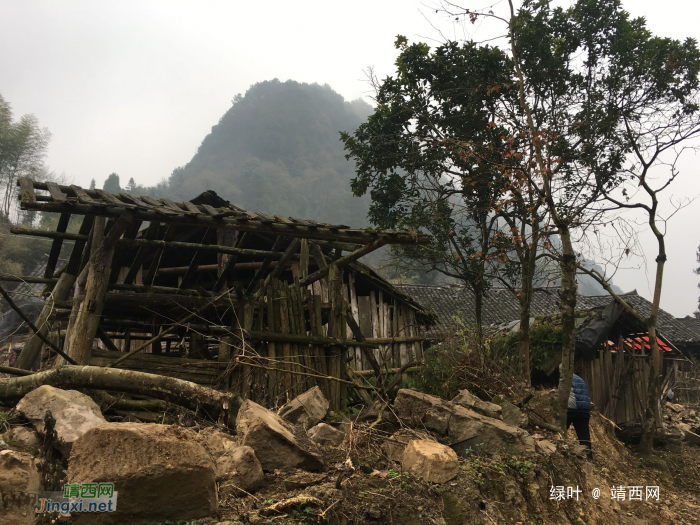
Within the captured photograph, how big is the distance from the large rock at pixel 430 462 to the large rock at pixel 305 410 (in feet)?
3.94

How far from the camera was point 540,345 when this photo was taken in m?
11.5

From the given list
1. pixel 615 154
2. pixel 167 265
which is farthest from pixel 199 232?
pixel 615 154

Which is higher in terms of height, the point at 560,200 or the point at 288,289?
the point at 560,200

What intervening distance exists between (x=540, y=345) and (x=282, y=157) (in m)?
99.2

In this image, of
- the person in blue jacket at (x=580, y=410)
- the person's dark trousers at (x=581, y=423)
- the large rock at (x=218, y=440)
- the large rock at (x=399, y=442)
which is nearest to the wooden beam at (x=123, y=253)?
the large rock at (x=218, y=440)

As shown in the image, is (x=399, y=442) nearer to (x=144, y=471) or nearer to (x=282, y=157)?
(x=144, y=471)

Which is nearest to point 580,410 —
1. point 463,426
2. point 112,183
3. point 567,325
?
point 567,325

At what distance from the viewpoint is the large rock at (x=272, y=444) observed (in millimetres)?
3387

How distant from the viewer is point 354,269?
37.2 feet

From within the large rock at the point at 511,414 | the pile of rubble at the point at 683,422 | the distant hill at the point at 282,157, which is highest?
the distant hill at the point at 282,157

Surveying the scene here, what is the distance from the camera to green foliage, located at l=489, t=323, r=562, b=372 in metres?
11.1

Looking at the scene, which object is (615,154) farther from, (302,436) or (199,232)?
(302,436)

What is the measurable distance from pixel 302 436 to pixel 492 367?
12.7ft

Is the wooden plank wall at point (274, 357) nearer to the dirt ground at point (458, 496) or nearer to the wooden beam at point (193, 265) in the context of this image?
the wooden beam at point (193, 265)
